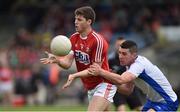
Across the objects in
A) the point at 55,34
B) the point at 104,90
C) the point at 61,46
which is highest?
the point at 61,46

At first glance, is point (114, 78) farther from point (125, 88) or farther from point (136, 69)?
point (125, 88)

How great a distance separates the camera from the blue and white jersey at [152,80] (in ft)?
39.1

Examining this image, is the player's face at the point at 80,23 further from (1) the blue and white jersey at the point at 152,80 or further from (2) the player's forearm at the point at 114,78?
(2) the player's forearm at the point at 114,78

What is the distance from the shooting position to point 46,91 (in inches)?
1062

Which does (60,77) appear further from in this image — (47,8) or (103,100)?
(103,100)

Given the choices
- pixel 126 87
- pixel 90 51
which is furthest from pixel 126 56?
pixel 126 87

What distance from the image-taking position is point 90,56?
41.5ft

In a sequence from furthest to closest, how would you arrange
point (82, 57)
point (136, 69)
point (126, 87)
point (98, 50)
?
point (126, 87) < point (82, 57) < point (98, 50) < point (136, 69)

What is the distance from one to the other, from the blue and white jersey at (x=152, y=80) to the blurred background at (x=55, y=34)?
13292 millimetres

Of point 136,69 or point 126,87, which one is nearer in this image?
point 136,69

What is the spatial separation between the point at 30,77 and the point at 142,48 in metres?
4.73

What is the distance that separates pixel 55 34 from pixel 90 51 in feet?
57.8

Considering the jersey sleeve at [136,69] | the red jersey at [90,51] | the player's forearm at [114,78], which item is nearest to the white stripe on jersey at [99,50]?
the red jersey at [90,51]

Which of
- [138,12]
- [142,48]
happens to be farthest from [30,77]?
[138,12]
